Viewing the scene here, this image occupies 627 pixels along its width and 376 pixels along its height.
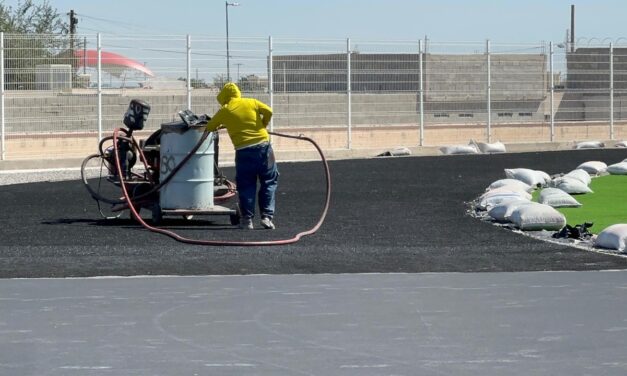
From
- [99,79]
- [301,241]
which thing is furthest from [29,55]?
[301,241]

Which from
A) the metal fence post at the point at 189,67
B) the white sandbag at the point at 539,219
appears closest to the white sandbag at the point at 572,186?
the white sandbag at the point at 539,219

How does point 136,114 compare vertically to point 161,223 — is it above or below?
above

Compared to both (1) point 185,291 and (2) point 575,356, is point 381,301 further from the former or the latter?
(2) point 575,356

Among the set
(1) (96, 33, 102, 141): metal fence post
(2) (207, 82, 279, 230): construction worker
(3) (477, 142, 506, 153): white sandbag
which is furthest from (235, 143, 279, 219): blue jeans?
(3) (477, 142, 506, 153): white sandbag

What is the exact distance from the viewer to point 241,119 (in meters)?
14.7

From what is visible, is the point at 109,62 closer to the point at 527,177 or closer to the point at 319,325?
the point at 527,177

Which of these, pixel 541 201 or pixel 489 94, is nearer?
pixel 541 201

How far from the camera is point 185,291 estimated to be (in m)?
10.7

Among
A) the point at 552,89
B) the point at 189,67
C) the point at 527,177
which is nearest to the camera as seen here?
the point at 527,177

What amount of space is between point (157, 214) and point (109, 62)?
1433cm

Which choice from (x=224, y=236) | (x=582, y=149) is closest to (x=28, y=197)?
(x=224, y=236)

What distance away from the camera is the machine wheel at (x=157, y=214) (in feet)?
50.5

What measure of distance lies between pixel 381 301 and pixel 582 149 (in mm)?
24633

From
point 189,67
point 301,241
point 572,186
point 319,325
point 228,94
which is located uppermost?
A: point 189,67
